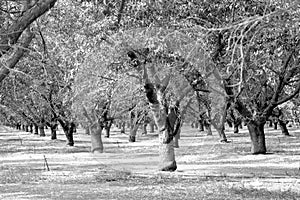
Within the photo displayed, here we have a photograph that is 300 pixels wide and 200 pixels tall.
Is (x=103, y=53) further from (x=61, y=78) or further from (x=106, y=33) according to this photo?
(x=61, y=78)

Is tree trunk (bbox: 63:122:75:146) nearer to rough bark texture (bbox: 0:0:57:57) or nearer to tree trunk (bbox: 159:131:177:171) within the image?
tree trunk (bbox: 159:131:177:171)

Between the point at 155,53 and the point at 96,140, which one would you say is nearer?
the point at 155,53

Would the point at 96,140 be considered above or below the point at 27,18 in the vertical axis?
below

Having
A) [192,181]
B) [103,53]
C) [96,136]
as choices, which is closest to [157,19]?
[103,53]

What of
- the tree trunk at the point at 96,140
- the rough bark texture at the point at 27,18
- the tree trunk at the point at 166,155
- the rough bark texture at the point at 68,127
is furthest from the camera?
the rough bark texture at the point at 68,127

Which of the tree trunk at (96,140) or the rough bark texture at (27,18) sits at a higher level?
the rough bark texture at (27,18)

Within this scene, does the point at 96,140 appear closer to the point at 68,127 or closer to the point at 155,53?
the point at 68,127

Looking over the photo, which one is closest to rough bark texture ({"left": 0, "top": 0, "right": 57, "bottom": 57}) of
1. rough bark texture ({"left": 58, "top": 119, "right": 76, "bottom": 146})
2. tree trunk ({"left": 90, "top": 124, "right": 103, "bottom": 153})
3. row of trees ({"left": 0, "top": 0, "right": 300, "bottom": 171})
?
row of trees ({"left": 0, "top": 0, "right": 300, "bottom": 171})

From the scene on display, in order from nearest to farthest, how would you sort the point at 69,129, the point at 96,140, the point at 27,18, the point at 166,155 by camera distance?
the point at 27,18
the point at 166,155
the point at 96,140
the point at 69,129

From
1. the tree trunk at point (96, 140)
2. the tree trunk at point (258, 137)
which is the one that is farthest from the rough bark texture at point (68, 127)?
the tree trunk at point (258, 137)

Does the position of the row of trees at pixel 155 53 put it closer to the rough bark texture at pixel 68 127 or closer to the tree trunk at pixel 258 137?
the tree trunk at pixel 258 137

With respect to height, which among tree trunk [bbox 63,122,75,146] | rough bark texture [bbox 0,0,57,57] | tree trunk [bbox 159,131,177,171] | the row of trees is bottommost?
tree trunk [bbox 159,131,177,171]

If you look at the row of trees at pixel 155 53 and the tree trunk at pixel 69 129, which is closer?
the row of trees at pixel 155 53

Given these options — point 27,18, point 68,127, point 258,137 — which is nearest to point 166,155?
point 258,137
